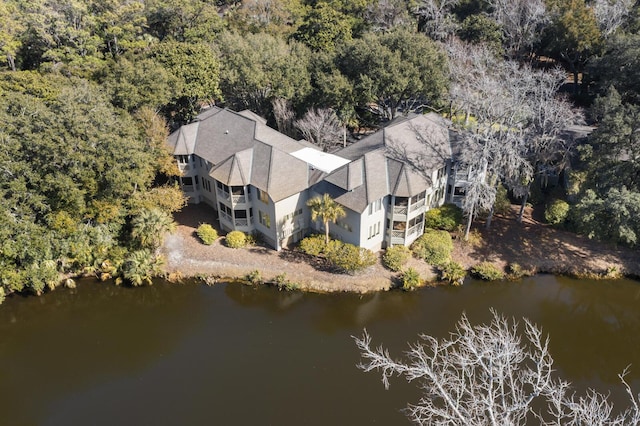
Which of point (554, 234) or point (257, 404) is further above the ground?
point (554, 234)

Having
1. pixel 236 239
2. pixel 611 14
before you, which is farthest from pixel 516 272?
pixel 611 14

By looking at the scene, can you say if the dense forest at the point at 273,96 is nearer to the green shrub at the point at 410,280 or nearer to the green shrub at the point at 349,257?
the green shrub at the point at 410,280

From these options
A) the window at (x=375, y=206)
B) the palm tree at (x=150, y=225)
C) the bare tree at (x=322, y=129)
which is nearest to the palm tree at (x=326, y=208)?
the window at (x=375, y=206)

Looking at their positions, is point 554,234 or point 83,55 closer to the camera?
point 554,234

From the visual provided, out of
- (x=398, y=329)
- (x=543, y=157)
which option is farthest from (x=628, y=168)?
(x=398, y=329)

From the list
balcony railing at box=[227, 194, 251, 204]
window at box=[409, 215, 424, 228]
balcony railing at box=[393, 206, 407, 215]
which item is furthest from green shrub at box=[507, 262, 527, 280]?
balcony railing at box=[227, 194, 251, 204]

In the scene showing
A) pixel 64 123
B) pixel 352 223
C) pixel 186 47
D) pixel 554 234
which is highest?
pixel 186 47

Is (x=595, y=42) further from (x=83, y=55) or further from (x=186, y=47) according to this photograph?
(x=83, y=55)

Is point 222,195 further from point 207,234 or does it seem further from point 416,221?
point 416,221
